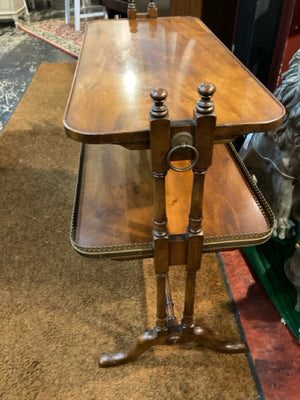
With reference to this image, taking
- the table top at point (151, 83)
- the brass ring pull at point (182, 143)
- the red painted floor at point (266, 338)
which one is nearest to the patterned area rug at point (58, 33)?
the table top at point (151, 83)

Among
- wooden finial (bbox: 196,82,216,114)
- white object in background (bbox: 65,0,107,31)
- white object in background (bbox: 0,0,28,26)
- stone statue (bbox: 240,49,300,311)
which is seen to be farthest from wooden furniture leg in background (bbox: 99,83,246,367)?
white object in background (bbox: 0,0,28,26)

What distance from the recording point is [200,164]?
0.67m

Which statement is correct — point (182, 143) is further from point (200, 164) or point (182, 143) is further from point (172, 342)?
point (172, 342)

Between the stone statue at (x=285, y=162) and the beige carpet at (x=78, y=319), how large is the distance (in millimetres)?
332

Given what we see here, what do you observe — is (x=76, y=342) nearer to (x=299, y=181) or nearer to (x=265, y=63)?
(x=299, y=181)

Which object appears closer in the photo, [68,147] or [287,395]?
[287,395]

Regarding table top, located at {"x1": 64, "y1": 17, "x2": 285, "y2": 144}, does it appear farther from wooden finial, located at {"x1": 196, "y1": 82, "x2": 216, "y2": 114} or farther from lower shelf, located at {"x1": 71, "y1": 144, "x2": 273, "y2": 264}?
lower shelf, located at {"x1": 71, "y1": 144, "x2": 273, "y2": 264}

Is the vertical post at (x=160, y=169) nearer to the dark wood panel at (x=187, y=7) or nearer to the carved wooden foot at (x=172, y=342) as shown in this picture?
the carved wooden foot at (x=172, y=342)

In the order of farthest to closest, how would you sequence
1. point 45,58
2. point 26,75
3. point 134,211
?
point 45,58 → point 26,75 → point 134,211

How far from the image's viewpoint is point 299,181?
1.21 m

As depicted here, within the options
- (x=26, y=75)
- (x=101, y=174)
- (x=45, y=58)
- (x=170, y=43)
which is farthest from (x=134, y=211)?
(x=45, y=58)

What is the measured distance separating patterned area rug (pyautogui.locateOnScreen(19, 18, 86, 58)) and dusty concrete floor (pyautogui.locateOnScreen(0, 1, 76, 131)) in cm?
8

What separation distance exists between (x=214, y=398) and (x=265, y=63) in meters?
1.27

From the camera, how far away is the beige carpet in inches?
42.9
